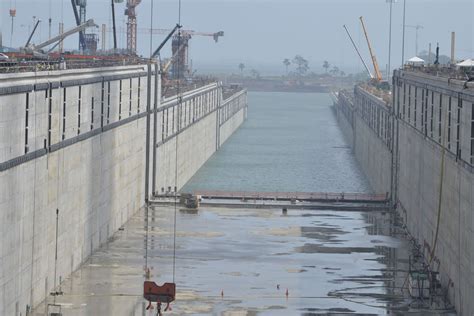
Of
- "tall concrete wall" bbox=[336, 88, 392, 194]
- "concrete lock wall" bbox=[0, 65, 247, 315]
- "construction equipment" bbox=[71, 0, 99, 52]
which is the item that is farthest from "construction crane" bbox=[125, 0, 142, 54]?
"concrete lock wall" bbox=[0, 65, 247, 315]

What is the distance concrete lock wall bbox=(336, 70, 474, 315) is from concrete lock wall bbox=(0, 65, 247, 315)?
12.6 meters

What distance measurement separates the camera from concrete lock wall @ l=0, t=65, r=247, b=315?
40531mm

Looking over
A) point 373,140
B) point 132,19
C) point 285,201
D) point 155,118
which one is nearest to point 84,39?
point 132,19

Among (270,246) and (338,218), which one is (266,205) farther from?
(270,246)

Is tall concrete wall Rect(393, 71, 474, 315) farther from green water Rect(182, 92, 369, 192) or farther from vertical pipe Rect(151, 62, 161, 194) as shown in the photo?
green water Rect(182, 92, 369, 192)

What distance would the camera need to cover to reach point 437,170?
54469mm

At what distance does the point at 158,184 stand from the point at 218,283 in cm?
3080

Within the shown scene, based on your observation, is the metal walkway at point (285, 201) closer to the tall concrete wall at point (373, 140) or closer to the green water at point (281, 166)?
the tall concrete wall at point (373, 140)

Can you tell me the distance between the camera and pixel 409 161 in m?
69.4

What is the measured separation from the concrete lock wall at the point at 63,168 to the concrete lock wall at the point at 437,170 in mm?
12602

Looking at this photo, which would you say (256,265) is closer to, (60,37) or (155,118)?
(155,118)

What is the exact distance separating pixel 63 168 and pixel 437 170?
1435 cm

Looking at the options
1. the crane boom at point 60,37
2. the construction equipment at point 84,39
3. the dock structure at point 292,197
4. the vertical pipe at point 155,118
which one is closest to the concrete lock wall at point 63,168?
the vertical pipe at point 155,118

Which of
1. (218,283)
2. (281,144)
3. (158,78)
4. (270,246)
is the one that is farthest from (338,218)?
(281,144)
